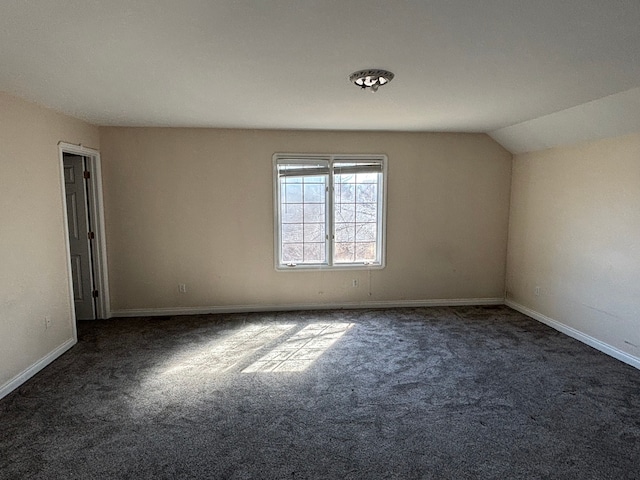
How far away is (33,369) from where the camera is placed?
3111mm

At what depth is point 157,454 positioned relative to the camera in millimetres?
2131

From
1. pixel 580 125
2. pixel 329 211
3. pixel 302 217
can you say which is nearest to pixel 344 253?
pixel 329 211

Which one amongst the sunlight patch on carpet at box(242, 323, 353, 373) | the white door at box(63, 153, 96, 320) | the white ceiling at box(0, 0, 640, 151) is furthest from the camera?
the white door at box(63, 153, 96, 320)

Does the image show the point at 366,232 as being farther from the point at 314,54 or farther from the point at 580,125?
the point at 314,54

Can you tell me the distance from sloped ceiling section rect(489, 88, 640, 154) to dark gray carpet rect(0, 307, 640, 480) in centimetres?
219

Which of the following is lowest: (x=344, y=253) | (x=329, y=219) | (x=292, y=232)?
(x=344, y=253)

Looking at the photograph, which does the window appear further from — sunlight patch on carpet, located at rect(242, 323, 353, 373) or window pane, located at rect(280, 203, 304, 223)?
sunlight patch on carpet, located at rect(242, 323, 353, 373)

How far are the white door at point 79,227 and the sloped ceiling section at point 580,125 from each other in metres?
5.24

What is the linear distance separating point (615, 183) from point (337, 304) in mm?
3372

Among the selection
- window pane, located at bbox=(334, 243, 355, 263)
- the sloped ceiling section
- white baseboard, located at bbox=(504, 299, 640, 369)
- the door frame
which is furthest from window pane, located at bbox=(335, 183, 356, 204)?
the door frame

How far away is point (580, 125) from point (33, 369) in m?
5.62

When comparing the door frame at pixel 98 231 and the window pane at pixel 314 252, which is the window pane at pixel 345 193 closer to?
the window pane at pixel 314 252

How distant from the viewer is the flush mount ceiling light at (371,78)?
8.02 feet

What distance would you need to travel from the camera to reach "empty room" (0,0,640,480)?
78.7 inches
